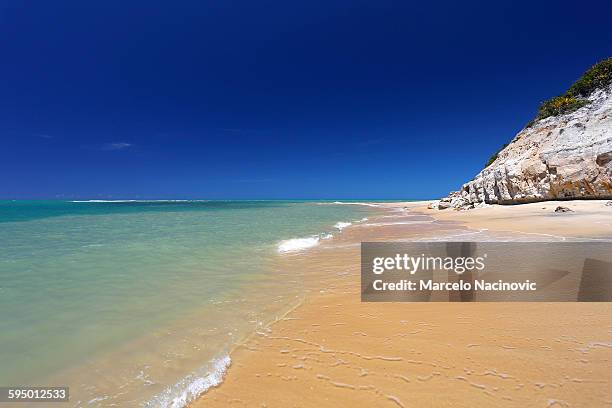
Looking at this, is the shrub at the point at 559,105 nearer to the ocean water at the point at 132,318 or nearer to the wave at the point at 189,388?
the ocean water at the point at 132,318

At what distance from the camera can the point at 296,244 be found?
11203mm

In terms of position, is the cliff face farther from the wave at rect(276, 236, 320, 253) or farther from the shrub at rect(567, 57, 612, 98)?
the wave at rect(276, 236, 320, 253)

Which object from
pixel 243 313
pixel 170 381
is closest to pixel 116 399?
pixel 170 381

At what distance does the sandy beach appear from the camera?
249 cm

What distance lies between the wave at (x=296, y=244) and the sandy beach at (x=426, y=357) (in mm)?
5394

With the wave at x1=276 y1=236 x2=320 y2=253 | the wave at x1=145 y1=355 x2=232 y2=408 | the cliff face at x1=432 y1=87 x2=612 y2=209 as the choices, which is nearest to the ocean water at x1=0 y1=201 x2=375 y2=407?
the wave at x1=145 y1=355 x2=232 y2=408

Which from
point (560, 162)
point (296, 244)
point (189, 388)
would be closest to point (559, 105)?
point (560, 162)

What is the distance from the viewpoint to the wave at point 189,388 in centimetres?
265

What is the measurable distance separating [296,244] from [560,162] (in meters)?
23.0

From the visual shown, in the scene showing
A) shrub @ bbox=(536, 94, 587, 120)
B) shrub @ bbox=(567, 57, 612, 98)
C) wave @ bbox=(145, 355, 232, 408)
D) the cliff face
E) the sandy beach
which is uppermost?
shrub @ bbox=(567, 57, 612, 98)

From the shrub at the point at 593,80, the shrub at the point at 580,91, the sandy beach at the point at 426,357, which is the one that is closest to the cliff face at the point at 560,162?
the shrub at the point at 580,91

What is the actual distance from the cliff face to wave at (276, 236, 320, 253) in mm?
21151

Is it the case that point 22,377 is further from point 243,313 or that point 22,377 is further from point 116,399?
point 243,313

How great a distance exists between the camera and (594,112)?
75.5 feet
